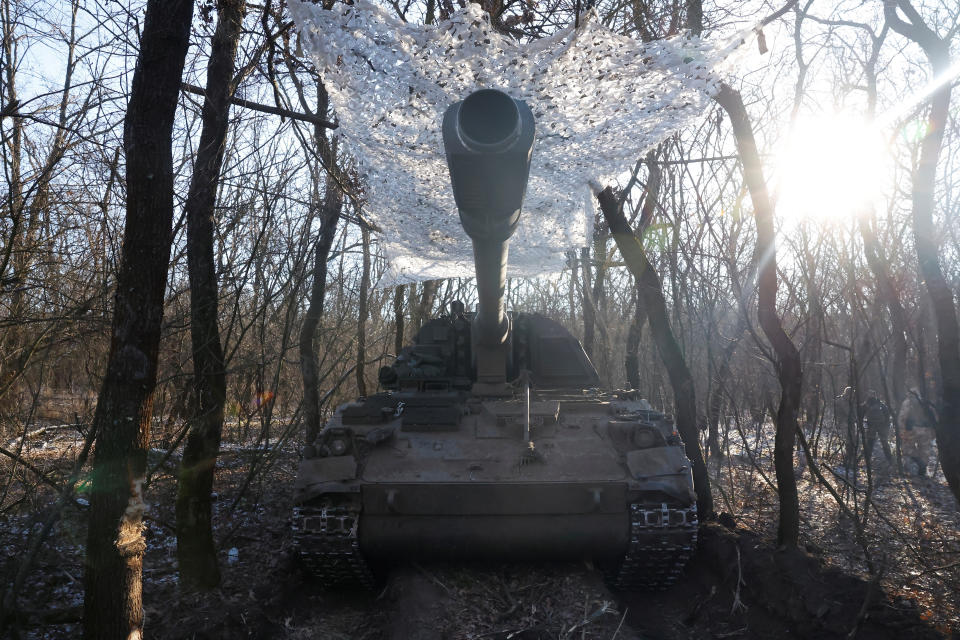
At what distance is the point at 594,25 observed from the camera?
497 centimetres

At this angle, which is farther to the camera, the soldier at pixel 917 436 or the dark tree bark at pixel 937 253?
the soldier at pixel 917 436

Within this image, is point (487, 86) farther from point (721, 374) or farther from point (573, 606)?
point (721, 374)

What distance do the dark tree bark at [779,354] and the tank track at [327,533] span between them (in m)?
3.58

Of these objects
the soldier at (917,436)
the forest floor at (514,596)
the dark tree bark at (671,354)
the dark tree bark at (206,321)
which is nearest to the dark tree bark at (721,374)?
the dark tree bark at (671,354)

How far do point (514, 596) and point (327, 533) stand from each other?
1.53 m

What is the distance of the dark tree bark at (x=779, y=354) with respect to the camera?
18.6 ft

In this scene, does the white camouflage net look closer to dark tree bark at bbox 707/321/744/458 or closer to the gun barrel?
the gun barrel

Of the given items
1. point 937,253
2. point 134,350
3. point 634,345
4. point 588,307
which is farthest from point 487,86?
point 588,307

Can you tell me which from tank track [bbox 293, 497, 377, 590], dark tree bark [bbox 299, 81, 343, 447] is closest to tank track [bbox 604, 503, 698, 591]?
tank track [bbox 293, 497, 377, 590]

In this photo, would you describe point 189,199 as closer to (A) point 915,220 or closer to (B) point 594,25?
(B) point 594,25

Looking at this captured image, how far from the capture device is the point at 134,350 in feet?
10.6

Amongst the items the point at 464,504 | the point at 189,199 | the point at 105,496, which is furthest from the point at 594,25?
the point at 105,496

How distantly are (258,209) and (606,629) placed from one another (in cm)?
446

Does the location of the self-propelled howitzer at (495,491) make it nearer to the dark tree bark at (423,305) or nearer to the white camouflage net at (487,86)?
the white camouflage net at (487,86)
